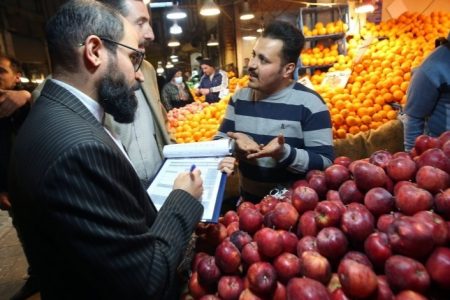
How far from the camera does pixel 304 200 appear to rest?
1.43 meters

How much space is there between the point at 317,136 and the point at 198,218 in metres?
1.17

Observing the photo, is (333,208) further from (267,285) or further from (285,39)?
(285,39)

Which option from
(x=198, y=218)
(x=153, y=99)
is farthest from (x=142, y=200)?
(x=153, y=99)

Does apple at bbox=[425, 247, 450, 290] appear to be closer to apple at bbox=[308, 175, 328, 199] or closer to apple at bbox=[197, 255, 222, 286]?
apple at bbox=[308, 175, 328, 199]

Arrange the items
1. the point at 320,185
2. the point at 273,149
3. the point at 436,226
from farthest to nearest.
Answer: the point at 273,149 < the point at 320,185 < the point at 436,226

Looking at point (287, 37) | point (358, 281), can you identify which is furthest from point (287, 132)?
point (358, 281)

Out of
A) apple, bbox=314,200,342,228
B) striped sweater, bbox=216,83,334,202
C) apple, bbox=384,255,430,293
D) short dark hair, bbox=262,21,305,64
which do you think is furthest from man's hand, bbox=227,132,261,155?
apple, bbox=384,255,430,293

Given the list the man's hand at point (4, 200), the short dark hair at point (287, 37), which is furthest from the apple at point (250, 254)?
the man's hand at point (4, 200)

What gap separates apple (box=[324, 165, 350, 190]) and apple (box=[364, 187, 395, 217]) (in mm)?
228

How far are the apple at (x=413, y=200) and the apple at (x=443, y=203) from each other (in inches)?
0.8

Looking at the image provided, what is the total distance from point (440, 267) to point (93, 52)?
1309 mm

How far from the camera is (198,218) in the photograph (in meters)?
1.31

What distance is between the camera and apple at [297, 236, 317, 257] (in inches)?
47.9

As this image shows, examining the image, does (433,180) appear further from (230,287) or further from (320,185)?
(230,287)
